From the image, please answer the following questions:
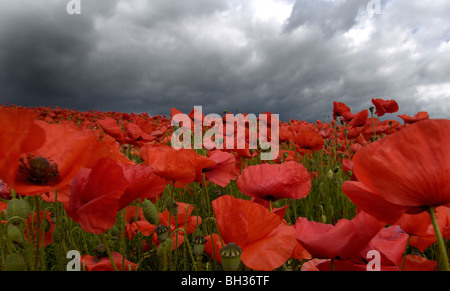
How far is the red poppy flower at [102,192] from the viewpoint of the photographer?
0.53 meters

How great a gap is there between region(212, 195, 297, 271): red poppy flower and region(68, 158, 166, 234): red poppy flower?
215 millimetres

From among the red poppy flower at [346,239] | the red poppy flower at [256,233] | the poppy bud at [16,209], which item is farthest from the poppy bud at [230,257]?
the poppy bud at [16,209]

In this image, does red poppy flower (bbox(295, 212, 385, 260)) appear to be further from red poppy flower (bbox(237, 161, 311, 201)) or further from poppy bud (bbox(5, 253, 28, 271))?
poppy bud (bbox(5, 253, 28, 271))

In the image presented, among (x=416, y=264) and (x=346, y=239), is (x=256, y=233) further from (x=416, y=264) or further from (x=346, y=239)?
(x=416, y=264)

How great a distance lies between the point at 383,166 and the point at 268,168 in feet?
1.70

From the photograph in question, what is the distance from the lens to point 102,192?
0.56 m

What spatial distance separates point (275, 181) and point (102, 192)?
0.58 metres

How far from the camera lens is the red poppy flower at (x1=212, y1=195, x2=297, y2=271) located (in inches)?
25.1

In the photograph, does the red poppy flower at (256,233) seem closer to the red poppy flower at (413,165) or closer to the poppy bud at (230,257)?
the poppy bud at (230,257)

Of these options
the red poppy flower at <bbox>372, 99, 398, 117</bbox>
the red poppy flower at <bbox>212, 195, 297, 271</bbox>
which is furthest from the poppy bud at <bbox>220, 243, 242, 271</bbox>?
the red poppy flower at <bbox>372, 99, 398, 117</bbox>
